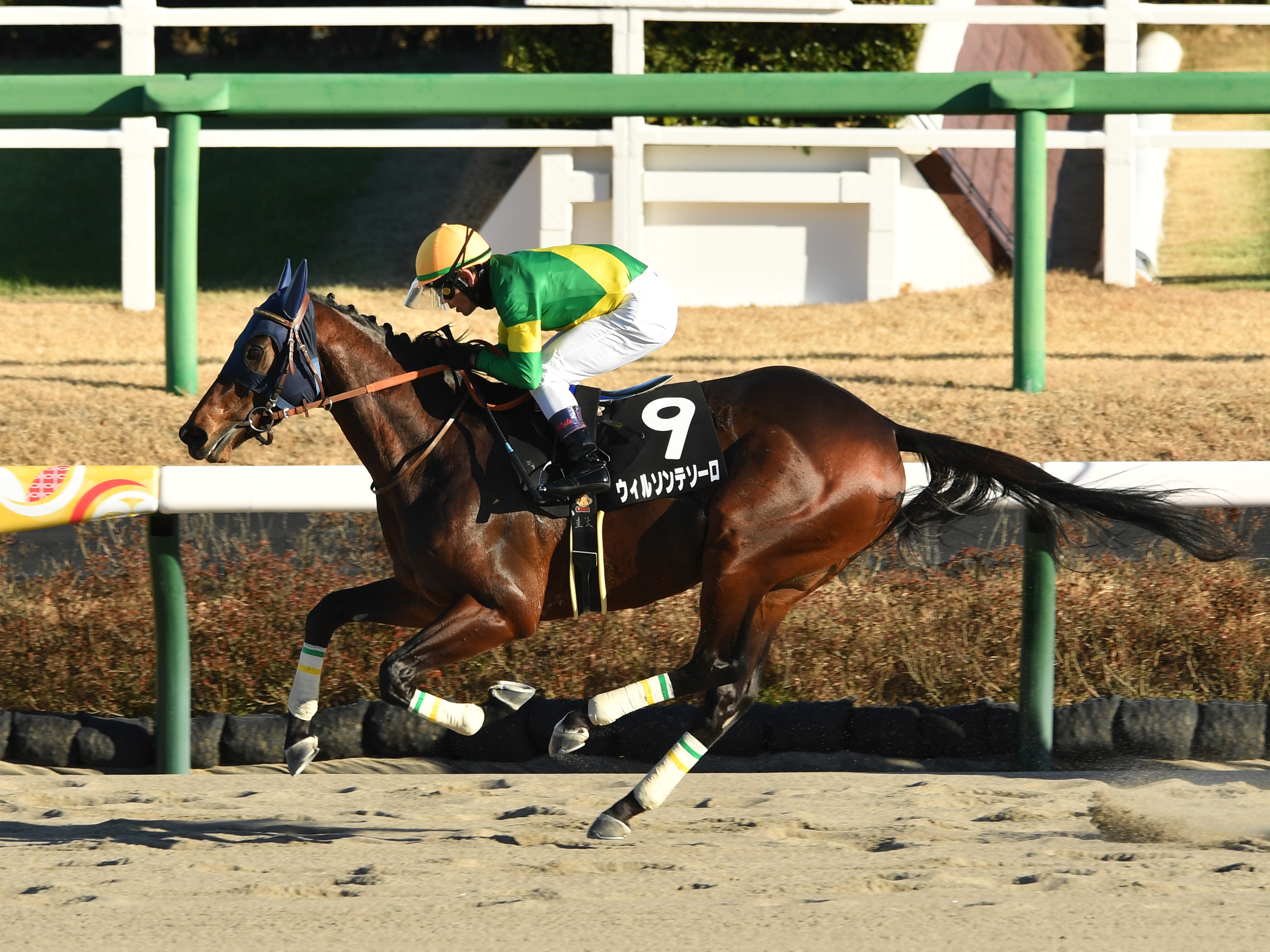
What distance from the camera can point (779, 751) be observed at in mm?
4617

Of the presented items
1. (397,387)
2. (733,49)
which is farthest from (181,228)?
(733,49)

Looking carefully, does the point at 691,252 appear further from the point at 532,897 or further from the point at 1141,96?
the point at 532,897

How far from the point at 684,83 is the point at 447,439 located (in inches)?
94.1

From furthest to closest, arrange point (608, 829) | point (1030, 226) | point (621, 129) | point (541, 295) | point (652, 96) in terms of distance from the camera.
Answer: point (621, 129) → point (1030, 226) → point (652, 96) → point (541, 295) → point (608, 829)

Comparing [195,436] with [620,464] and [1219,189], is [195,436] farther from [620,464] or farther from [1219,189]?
[1219,189]

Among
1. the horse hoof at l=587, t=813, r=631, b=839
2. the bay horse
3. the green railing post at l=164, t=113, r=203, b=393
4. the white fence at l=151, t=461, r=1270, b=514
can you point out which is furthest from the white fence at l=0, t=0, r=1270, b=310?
the horse hoof at l=587, t=813, r=631, b=839

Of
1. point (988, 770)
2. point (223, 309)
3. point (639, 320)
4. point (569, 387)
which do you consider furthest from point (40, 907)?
Answer: point (223, 309)

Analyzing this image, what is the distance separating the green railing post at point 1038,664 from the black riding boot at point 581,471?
56.6 inches

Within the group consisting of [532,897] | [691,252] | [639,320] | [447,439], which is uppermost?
[691,252]

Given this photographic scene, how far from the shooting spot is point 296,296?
3.82m

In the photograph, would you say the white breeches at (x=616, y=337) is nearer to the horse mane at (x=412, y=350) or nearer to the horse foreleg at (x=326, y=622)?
the horse mane at (x=412, y=350)

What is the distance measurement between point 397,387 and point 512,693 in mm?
883

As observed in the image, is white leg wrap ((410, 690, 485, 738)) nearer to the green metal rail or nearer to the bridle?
the bridle

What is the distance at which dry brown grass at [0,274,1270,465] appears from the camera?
6156 millimetres
